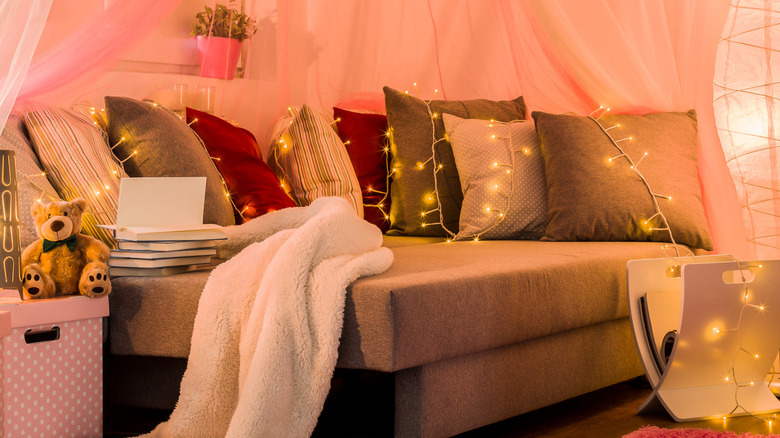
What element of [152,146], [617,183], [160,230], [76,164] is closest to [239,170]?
[152,146]

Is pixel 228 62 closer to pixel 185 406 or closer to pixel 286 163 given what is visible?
pixel 286 163

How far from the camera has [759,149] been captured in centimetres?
266

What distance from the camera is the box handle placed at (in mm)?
1691

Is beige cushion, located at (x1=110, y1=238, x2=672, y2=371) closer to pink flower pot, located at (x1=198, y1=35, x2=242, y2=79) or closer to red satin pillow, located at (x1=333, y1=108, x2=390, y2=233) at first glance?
red satin pillow, located at (x1=333, y1=108, x2=390, y2=233)

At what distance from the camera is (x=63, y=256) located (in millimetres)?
1791

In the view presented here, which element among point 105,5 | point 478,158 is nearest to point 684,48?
point 478,158

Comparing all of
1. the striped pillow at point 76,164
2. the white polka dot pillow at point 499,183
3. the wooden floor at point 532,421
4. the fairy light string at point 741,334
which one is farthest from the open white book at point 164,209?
the fairy light string at point 741,334

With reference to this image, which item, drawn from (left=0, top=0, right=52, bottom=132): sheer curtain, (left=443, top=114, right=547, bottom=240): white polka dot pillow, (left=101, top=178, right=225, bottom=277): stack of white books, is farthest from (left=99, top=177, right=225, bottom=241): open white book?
(left=443, top=114, right=547, bottom=240): white polka dot pillow

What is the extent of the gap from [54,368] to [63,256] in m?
0.23

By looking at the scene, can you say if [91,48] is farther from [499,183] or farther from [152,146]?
[499,183]

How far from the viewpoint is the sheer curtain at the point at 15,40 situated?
1.62m

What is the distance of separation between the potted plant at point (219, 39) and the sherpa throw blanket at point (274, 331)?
1120 millimetres

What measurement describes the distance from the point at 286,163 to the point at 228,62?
39 centimetres

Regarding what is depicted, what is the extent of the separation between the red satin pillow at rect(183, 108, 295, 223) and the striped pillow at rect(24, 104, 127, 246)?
0.38 meters
